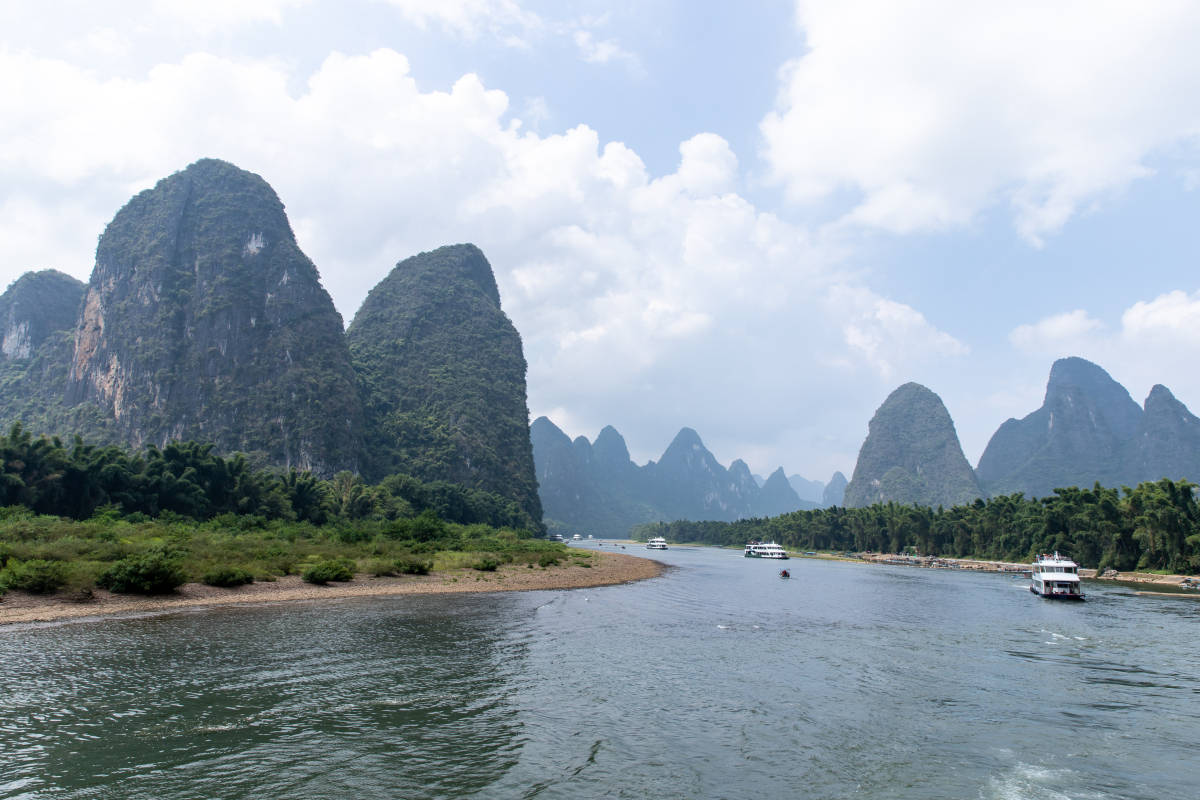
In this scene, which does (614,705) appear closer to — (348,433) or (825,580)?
(825,580)

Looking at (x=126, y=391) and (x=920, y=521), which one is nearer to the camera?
(x=920, y=521)

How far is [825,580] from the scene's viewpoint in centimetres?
5897

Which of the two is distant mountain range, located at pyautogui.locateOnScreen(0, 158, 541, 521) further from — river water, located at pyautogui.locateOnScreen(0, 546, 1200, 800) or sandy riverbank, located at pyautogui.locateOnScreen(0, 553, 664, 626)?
river water, located at pyautogui.locateOnScreen(0, 546, 1200, 800)

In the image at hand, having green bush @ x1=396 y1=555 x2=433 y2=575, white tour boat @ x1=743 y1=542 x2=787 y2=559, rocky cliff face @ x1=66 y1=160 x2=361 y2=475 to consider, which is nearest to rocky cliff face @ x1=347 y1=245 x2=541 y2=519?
Answer: rocky cliff face @ x1=66 y1=160 x2=361 y2=475

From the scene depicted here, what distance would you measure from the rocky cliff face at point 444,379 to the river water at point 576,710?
110719mm

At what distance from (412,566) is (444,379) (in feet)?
374

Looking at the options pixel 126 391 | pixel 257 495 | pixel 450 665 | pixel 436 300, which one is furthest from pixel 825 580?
pixel 436 300

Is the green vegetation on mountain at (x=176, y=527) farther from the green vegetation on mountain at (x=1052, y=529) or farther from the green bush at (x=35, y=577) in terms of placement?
the green vegetation on mountain at (x=1052, y=529)

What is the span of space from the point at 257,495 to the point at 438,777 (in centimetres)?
5762

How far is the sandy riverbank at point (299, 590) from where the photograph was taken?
24.6 m

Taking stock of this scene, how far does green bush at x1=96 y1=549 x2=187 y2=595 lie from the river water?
3770 millimetres

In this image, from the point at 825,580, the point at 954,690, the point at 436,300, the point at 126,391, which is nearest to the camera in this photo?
the point at 954,690

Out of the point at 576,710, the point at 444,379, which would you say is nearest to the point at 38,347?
the point at 444,379

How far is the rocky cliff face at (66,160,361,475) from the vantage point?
371 feet
